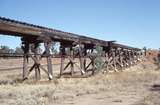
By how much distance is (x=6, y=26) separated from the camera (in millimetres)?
15672

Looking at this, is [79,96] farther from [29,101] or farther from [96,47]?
[96,47]

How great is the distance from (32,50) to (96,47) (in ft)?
30.8

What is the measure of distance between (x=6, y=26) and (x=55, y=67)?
24313mm

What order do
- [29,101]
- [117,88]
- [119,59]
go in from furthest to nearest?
[119,59], [117,88], [29,101]

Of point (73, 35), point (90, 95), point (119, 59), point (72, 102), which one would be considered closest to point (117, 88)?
point (90, 95)

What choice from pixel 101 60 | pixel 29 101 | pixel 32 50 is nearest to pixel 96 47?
pixel 101 60

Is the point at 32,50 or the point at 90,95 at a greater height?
the point at 32,50

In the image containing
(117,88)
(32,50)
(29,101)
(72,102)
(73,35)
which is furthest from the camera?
(73,35)

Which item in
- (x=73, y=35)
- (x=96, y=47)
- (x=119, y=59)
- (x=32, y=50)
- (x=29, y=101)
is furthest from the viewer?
(x=119, y=59)

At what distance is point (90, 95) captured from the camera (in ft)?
46.4

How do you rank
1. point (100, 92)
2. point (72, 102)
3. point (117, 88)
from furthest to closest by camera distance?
point (117, 88) < point (100, 92) < point (72, 102)

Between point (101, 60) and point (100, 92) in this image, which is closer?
point (100, 92)

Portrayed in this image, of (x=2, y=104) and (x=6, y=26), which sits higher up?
(x=6, y=26)

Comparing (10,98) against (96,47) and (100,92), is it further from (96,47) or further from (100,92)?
(96,47)
